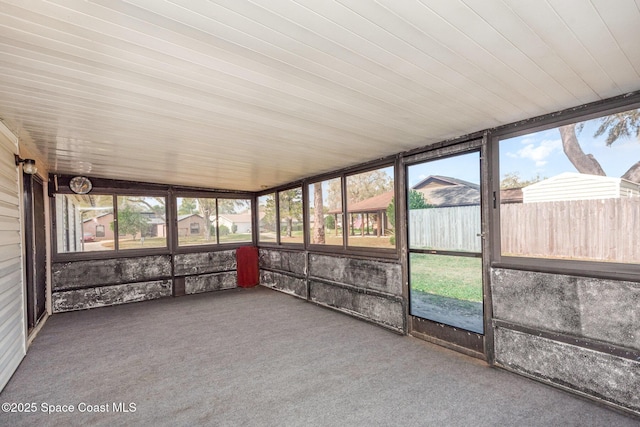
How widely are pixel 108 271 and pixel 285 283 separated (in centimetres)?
347

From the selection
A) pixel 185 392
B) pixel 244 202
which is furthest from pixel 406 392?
pixel 244 202

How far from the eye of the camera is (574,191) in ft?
8.73

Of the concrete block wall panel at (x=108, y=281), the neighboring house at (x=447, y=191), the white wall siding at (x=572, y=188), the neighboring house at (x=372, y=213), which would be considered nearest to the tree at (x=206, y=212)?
the concrete block wall panel at (x=108, y=281)

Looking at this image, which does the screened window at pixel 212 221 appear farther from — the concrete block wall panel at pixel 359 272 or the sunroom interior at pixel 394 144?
the concrete block wall panel at pixel 359 272

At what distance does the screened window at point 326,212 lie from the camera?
5579 mm

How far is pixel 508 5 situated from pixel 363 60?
72 cm

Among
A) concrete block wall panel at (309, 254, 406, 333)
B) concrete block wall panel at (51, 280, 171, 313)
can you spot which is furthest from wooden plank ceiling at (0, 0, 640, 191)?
concrete block wall panel at (51, 280, 171, 313)

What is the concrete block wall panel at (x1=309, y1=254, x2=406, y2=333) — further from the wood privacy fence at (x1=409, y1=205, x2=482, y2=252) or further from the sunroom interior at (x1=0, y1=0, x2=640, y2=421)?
the wood privacy fence at (x1=409, y1=205, x2=482, y2=252)

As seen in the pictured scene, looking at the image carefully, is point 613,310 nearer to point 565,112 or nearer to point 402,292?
point 565,112

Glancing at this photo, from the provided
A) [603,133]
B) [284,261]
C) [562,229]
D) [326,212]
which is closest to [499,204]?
[562,229]

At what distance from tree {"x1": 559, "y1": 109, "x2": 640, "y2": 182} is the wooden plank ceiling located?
0.72 ft

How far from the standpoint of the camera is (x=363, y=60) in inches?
71.6

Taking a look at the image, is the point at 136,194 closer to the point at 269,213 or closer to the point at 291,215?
the point at 269,213

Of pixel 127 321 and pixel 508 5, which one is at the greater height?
pixel 508 5
